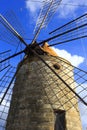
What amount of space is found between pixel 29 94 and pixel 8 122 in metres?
1.29

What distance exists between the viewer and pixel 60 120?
10.5 m

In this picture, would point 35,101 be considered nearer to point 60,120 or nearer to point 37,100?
point 37,100

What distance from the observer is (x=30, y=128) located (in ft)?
32.9

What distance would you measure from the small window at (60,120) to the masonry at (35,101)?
0.40 ft

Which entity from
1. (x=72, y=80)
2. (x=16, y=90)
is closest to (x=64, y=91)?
(x=72, y=80)

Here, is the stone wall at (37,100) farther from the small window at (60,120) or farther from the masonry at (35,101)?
the small window at (60,120)

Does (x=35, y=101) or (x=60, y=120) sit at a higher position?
(x=35, y=101)

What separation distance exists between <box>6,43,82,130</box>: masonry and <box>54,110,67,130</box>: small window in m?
0.12

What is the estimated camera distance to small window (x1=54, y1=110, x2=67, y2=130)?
10.4m

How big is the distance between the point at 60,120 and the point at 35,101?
115 centimetres

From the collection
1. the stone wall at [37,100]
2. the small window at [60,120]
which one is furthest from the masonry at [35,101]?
the small window at [60,120]

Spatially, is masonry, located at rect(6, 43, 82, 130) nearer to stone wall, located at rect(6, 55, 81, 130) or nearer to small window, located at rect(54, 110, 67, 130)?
stone wall, located at rect(6, 55, 81, 130)

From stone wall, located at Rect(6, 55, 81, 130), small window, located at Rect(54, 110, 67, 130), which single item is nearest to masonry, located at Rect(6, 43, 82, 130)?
stone wall, located at Rect(6, 55, 81, 130)

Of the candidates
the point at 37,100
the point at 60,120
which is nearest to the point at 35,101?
the point at 37,100
